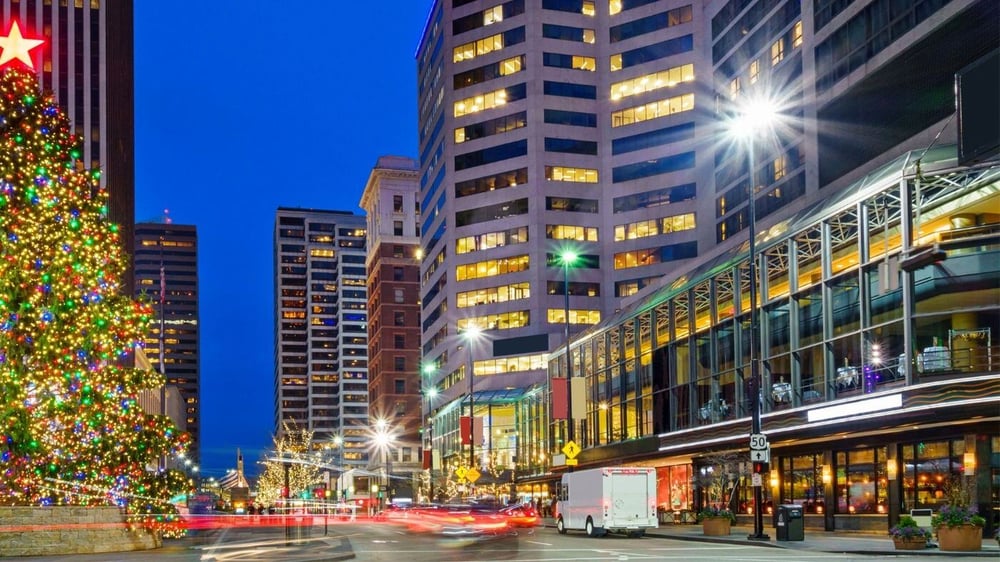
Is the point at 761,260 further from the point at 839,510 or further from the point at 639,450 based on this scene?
the point at 639,450

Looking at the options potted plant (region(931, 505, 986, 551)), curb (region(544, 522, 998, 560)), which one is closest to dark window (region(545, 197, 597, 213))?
curb (region(544, 522, 998, 560))

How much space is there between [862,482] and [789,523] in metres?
8.15

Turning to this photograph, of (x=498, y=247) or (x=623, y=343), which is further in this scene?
(x=498, y=247)

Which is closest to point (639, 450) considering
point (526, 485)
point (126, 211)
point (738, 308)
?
point (738, 308)

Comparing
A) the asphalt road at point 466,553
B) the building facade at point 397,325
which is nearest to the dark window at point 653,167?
the building facade at point 397,325

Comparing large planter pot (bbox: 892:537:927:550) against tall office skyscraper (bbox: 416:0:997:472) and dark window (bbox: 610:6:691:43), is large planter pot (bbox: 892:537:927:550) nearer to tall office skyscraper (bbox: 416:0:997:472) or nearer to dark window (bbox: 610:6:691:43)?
tall office skyscraper (bbox: 416:0:997:472)

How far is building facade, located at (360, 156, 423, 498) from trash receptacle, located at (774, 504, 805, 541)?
141m

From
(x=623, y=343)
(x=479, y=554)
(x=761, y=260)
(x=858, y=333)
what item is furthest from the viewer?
(x=623, y=343)

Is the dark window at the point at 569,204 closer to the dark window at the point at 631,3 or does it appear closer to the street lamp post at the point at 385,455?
the dark window at the point at 631,3

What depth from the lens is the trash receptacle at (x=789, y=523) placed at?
113 feet

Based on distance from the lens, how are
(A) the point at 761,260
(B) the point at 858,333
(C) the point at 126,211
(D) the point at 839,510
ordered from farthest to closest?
1. (C) the point at 126,211
2. (A) the point at 761,260
3. (D) the point at 839,510
4. (B) the point at 858,333

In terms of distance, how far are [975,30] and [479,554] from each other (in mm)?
37493

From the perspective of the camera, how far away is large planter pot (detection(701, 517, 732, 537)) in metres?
41.0

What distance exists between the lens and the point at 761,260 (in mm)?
46250
